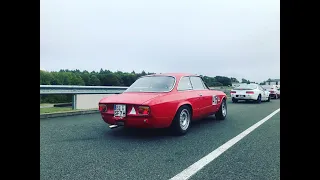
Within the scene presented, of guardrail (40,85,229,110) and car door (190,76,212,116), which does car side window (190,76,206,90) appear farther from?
guardrail (40,85,229,110)

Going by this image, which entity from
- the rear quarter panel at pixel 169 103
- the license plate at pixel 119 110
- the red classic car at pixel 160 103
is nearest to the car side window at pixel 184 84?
the red classic car at pixel 160 103

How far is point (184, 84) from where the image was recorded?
6160 mm

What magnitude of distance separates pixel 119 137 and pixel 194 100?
2.03 metres

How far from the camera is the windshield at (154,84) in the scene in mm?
5737

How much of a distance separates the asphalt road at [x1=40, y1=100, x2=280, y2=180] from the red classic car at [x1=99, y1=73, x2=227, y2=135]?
361mm

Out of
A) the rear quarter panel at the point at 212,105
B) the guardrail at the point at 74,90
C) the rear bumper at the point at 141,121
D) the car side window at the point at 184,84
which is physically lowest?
the rear bumper at the point at 141,121

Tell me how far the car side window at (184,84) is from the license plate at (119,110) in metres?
1.45

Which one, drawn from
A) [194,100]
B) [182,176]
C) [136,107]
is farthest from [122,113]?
[182,176]

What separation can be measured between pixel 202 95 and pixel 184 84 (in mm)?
720

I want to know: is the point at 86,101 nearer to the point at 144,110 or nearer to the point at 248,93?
the point at 144,110

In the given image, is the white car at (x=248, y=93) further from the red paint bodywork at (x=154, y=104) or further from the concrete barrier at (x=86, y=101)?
the red paint bodywork at (x=154, y=104)

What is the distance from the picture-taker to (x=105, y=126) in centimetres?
659

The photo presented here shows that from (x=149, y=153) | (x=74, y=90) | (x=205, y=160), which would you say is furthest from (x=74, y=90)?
(x=205, y=160)

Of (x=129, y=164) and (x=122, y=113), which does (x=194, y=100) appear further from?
(x=129, y=164)
